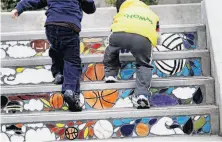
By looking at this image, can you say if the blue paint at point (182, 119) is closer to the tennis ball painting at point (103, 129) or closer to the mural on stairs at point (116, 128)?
the mural on stairs at point (116, 128)

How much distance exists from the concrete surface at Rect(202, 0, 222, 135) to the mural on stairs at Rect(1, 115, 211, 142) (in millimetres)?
266

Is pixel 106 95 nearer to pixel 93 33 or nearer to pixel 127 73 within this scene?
pixel 127 73

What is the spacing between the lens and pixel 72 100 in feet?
11.2

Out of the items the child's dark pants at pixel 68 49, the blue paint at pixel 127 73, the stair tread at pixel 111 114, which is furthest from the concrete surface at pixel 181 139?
the blue paint at pixel 127 73

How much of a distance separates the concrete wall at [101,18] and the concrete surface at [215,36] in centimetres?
112

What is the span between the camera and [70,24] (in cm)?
359

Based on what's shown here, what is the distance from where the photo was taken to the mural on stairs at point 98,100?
356 centimetres

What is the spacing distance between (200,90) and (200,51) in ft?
1.28

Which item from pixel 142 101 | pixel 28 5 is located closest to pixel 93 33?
pixel 28 5

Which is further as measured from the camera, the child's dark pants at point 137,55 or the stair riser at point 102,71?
the stair riser at point 102,71

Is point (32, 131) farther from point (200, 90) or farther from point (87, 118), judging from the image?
point (200, 90)

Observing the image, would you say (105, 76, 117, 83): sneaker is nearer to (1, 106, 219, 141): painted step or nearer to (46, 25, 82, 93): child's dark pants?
(46, 25, 82, 93): child's dark pants

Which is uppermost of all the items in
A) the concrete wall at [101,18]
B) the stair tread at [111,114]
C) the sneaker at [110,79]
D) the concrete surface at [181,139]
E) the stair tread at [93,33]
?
the concrete wall at [101,18]

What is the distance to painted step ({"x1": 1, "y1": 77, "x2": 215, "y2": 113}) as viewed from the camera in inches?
140
